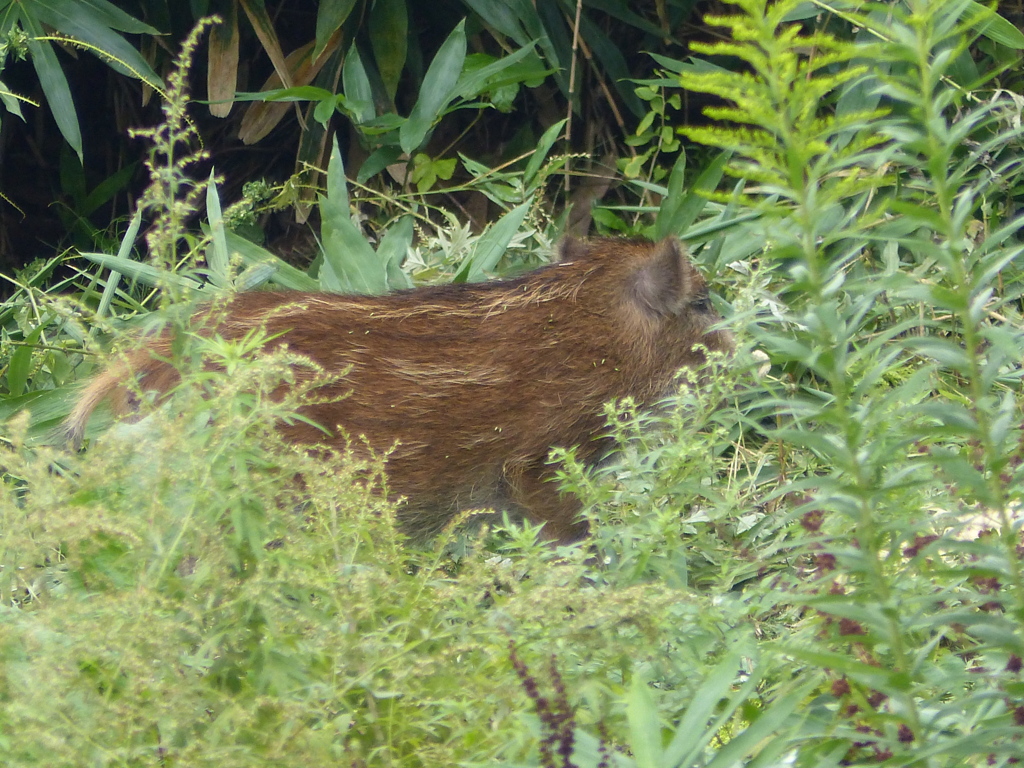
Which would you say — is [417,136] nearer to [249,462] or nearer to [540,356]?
[540,356]

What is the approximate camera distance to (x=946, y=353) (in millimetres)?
1065

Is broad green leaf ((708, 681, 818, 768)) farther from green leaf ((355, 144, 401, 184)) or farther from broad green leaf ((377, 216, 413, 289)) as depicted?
green leaf ((355, 144, 401, 184))

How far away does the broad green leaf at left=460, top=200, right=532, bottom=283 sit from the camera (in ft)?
11.6

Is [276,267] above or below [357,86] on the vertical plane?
below

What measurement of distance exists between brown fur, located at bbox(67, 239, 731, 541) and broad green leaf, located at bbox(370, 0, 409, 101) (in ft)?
4.36

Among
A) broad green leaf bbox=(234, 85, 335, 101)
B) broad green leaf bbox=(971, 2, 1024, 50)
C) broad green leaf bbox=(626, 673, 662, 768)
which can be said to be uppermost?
broad green leaf bbox=(971, 2, 1024, 50)

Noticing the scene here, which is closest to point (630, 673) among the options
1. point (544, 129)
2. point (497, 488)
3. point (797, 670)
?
point (797, 670)

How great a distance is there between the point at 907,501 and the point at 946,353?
1.49 feet

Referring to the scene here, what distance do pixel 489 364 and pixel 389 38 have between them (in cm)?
176

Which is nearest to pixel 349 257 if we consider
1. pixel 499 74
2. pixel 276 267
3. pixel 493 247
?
pixel 276 267

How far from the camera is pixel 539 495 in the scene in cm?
288

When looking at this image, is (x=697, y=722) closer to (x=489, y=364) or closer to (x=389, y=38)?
(x=489, y=364)

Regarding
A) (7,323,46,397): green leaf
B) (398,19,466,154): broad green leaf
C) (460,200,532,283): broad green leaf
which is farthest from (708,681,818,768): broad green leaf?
(398,19,466,154): broad green leaf

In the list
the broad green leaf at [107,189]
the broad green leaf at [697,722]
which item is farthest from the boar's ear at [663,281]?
the broad green leaf at [107,189]
